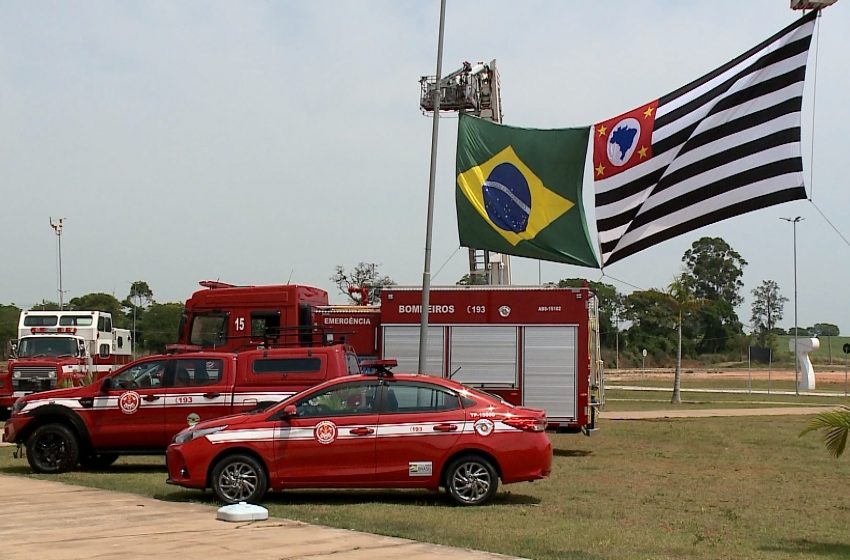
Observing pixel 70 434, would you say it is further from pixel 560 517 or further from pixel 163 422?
pixel 560 517

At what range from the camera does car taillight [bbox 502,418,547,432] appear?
40.2 ft

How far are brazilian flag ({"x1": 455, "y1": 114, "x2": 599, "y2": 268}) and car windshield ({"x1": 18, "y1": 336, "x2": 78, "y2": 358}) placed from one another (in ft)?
45.7

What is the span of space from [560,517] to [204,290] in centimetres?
1037

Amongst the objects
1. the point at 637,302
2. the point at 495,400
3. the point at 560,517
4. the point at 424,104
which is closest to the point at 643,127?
the point at 495,400

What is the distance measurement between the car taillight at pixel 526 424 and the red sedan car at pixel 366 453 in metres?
0.01

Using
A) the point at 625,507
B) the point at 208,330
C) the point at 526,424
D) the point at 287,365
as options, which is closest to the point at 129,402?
the point at 287,365

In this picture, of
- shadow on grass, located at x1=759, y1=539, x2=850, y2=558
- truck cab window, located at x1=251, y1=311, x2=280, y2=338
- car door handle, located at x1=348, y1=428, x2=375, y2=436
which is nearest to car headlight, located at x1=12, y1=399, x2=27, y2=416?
truck cab window, located at x1=251, y1=311, x2=280, y2=338

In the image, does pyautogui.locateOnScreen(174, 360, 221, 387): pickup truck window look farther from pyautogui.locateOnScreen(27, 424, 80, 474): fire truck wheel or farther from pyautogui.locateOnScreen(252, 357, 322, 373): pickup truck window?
pyautogui.locateOnScreen(27, 424, 80, 474): fire truck wheel

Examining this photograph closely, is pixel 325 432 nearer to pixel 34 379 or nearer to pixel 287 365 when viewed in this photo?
pixel 287 365

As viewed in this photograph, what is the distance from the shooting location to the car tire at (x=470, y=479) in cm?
1221

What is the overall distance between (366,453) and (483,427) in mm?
1389

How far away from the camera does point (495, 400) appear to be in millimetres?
12555

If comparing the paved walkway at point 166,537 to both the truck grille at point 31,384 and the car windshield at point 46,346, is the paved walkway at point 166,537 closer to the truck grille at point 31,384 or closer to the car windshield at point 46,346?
the truck grille at point 31,384

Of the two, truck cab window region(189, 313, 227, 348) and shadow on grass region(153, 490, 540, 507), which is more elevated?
truck cab window region(189, 313, 227, 348)
